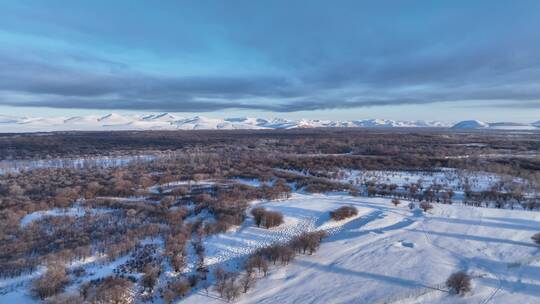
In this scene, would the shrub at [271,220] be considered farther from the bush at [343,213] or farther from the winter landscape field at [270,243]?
the bush at [343,213]

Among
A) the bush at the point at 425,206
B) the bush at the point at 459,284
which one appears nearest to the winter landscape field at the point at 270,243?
the bush at the point at 459,284

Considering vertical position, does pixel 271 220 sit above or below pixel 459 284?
above

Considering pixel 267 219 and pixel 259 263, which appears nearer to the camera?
pixel 259 263

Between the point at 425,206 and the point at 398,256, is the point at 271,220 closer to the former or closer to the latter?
the point at 398,256

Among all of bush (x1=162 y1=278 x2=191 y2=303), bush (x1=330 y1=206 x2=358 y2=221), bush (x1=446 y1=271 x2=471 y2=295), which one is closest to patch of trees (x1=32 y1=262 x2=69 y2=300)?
bush (x1=162 y1=278 x2=191 y2=303)

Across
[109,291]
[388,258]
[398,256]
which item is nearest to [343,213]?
[398,256]
